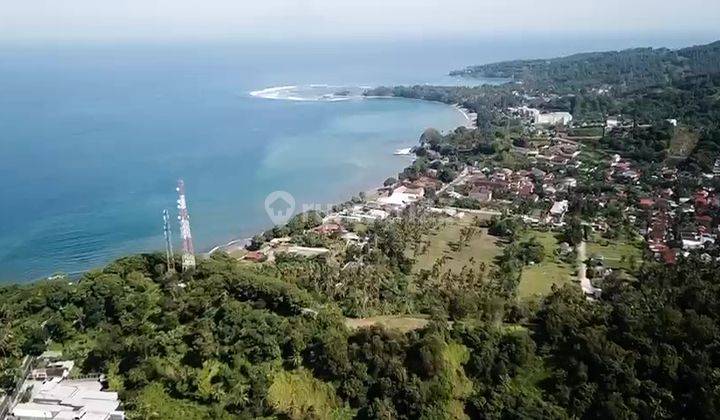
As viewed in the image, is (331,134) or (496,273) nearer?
(496,273)

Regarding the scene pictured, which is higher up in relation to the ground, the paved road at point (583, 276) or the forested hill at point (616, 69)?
the forested hill at point (616, 69)

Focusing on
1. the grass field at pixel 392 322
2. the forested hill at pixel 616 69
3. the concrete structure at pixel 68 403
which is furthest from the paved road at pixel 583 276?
the forested hill at pixel 616 69

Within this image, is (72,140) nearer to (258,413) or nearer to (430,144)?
(430,144)

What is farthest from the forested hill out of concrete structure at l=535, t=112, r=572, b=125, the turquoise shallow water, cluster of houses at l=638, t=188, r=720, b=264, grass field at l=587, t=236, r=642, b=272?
grass field at l=587, t=236, r=642, b=272

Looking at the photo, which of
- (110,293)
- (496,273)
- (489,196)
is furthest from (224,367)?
(489,196)

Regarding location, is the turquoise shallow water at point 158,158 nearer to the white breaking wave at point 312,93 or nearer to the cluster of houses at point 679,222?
the white breaking wave at point 312,93

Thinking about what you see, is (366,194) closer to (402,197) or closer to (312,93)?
(402,197)
